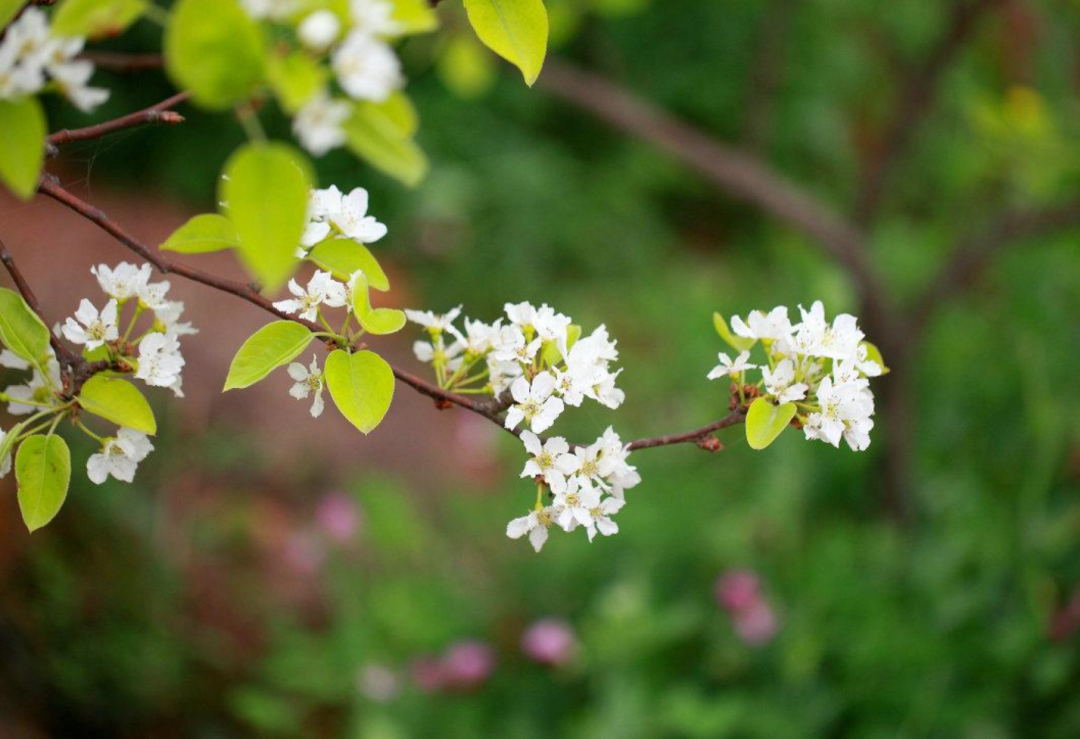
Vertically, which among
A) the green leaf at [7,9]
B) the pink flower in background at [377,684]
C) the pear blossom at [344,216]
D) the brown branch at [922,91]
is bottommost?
the green leaf at [7,9]

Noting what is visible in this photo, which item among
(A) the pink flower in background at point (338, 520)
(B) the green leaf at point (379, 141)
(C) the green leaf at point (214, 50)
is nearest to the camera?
(C) the green leaf at point (214, 50)

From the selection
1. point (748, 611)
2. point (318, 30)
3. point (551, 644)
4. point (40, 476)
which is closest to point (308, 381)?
point (40, 476)

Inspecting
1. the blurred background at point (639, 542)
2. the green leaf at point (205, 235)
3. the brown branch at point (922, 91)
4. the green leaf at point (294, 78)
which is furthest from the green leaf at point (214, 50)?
the brown branch at point (922, 91)

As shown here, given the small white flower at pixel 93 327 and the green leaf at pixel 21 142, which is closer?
the green leaf at pixel 21 142

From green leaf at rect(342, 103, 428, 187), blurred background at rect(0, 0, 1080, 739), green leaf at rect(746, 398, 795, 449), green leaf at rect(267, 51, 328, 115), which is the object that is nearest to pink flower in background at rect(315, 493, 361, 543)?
blurred background at rect(0, 0, 1080, 739)

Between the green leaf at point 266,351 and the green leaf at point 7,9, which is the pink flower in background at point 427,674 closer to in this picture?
the green leaf at point 266,351

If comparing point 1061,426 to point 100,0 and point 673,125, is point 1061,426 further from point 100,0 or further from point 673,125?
point 100,0

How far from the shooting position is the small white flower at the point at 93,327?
1.89 feet

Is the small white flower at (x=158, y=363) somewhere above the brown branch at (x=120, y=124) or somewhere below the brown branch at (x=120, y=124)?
below

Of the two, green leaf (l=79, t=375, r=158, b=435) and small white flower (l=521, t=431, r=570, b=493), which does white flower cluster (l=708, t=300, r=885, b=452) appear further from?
green leaf (l=79, t=375, r=158, b=435)

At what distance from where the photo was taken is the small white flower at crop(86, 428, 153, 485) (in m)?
0.60

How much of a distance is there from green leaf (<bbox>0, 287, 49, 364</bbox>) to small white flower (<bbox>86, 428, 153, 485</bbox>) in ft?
0.23

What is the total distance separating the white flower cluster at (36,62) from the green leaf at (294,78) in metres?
0.11

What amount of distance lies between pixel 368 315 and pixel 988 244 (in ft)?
5.36
